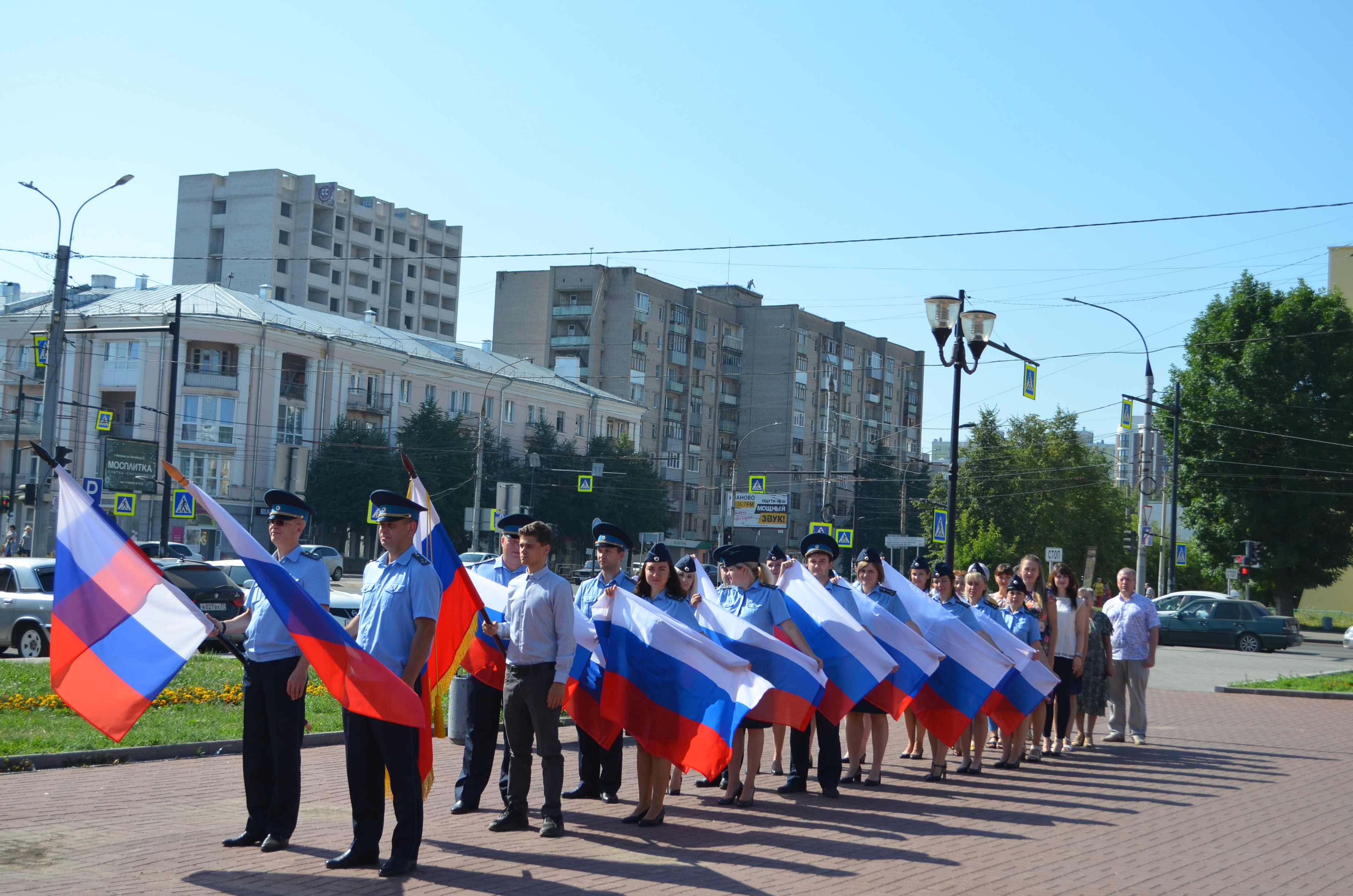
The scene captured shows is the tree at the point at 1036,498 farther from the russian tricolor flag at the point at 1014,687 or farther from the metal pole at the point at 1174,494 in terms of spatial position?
the russian tricolor flag at the point at 1014,687

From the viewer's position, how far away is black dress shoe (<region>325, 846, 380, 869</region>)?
7.29m

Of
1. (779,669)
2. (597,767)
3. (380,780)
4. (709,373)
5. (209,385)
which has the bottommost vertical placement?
(597,767)

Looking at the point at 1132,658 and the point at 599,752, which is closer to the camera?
the point at 599,752

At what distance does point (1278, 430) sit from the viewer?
49.1 m

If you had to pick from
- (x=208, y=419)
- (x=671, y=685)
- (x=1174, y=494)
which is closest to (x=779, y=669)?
(x=671, y=685)

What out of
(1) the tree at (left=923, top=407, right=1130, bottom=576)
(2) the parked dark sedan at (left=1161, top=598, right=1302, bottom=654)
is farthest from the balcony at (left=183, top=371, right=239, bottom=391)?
(2) the parked dark sedan at (left=1161, top=598, right=1302, bottom=654)

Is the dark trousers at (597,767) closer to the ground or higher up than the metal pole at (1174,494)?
closer to the ground

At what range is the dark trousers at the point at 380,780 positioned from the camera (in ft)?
23.9

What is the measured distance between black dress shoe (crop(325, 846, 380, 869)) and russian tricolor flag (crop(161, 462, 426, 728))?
0.74m

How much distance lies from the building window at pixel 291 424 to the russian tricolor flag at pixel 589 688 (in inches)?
2278

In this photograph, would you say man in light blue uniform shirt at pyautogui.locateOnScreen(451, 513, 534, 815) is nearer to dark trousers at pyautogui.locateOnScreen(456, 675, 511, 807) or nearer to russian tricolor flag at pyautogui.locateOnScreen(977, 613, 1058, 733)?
dark trousers at pyautogui.locateOnScreen(456, 675, 511, 807)

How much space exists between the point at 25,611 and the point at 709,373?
81.0 m

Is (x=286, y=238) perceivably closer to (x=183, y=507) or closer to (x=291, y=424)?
(x=291, y=424)

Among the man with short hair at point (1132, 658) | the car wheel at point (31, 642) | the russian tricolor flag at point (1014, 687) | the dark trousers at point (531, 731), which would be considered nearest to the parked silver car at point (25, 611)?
the car wheel at point (31, 642)
